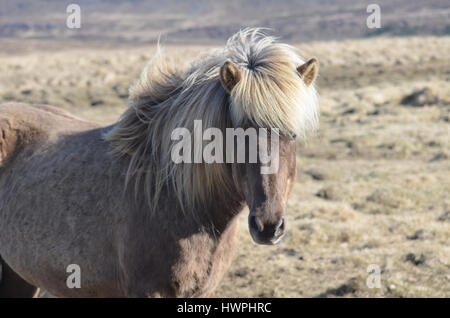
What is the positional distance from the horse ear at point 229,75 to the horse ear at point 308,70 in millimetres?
396

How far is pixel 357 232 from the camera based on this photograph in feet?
23.8

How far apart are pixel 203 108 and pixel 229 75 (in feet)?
0.87

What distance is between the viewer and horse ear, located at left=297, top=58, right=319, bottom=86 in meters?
2.99

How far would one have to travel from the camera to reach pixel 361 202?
8711 millimetres

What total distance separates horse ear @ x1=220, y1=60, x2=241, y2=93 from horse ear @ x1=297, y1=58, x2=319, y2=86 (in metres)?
0.40

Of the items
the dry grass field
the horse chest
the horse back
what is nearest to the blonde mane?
the horse chest

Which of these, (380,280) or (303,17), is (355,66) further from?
(303,17)

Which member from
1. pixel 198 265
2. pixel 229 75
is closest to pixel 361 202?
pixel 198 265

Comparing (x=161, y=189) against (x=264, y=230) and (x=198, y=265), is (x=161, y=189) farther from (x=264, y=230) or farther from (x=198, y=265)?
(x=264, y=230)

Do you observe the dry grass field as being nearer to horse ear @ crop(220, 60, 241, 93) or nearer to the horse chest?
horse ear @ crop(220, 60, 241, 93)

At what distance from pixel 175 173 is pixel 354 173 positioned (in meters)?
7.99

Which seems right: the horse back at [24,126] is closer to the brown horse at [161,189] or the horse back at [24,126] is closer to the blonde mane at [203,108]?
the brown horse at [161,189]

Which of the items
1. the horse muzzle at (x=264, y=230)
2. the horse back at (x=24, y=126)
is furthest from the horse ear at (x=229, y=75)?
the horse back at (x=24, y=126)

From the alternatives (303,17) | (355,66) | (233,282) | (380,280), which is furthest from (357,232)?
(303,17)
